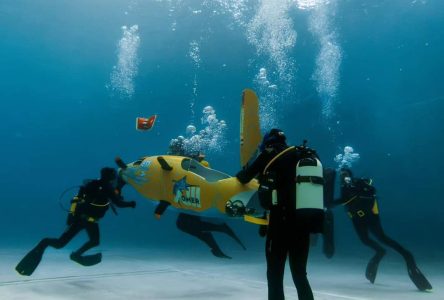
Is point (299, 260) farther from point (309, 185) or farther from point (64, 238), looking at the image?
point (64, 238)

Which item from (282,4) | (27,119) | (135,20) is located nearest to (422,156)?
(282,4)

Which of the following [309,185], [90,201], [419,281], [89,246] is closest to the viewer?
[309,185]

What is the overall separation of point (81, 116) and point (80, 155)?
14874mm

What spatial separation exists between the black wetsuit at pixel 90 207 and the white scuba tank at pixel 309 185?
3645mm

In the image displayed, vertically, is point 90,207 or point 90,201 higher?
point 90,201

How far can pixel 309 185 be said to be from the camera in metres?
3.85

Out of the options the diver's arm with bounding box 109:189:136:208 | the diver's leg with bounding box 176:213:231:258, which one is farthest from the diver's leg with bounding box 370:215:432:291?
the diver's arm with bounding box 109:189:136:208

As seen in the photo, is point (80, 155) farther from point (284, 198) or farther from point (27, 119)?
point (284, 198)

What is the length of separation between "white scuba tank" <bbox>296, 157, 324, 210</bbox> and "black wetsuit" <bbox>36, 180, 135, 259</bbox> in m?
3.64

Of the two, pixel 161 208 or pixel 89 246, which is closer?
pixel 161 208

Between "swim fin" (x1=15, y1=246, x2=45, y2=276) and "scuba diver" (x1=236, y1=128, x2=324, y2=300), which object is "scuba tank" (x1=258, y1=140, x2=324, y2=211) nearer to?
"scuba diver" (x1=236, y1=128, x2=324, y2=300)

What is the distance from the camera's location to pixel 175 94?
44.4 m

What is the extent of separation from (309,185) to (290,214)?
341mm

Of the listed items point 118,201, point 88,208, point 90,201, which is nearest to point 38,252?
point 88,208
